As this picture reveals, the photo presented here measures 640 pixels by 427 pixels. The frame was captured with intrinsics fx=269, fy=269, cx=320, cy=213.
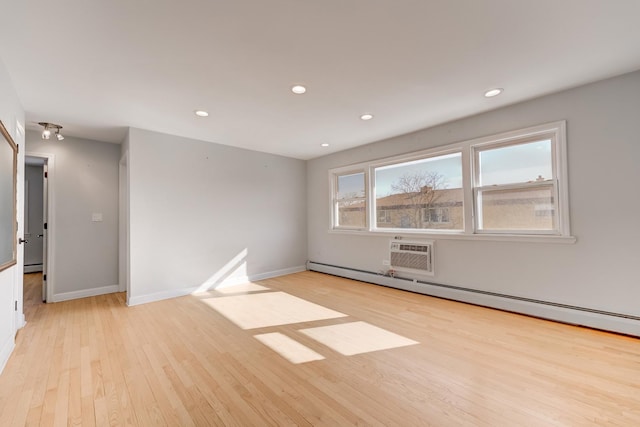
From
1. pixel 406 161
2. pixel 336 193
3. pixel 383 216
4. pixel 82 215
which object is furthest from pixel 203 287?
pixel 406 161

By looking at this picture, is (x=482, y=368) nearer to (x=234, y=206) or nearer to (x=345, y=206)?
(x=345, y=206)

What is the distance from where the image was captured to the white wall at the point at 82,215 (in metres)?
3.98

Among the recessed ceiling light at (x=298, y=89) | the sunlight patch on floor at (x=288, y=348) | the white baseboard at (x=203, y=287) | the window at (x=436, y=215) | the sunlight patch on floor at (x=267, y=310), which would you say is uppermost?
the recessed ceiling light at (x=298, y=89)

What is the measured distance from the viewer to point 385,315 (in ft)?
10.7

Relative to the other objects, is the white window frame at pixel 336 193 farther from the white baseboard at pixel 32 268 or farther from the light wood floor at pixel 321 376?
the white baseboard at pixel 32 268

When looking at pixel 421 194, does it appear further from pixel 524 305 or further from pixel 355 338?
pixel 355 338

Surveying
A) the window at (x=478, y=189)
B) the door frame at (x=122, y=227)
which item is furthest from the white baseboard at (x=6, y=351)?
the window at (x=478, y=189)

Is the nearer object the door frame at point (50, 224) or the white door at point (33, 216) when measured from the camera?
the door frame at point (50, 224)

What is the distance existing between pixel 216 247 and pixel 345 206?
257 cm

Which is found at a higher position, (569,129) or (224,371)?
(569,129)

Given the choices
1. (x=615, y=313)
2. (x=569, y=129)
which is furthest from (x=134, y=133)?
(x=615, y=313)

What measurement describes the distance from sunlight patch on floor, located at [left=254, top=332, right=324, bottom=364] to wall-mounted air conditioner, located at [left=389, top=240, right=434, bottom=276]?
234 cm

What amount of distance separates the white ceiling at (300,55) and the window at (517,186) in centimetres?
60

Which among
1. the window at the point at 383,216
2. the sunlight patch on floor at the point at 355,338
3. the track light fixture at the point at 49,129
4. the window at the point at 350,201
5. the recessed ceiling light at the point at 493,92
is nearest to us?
the sunlight patch on floor at the point at 355,338
